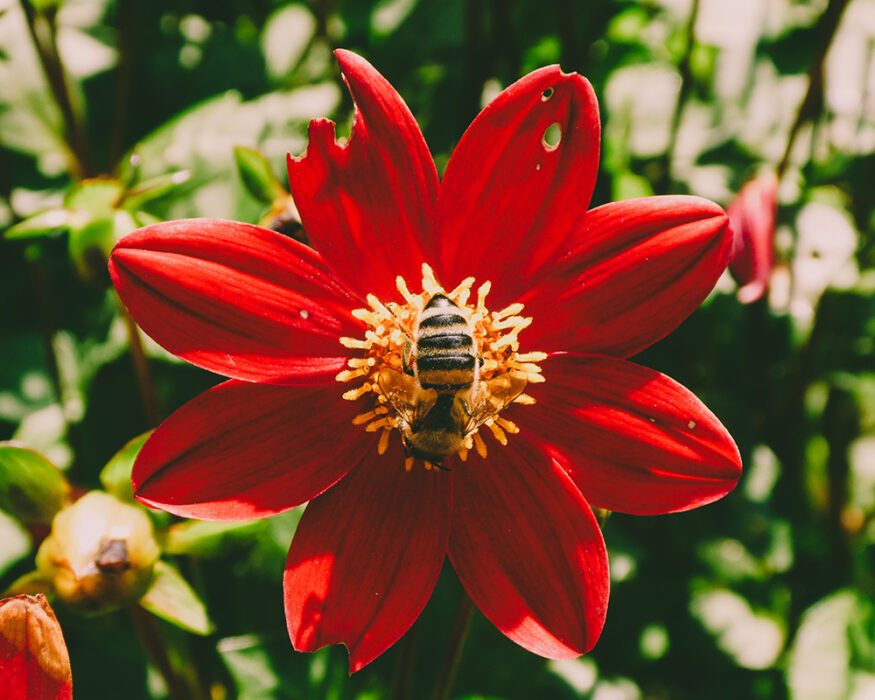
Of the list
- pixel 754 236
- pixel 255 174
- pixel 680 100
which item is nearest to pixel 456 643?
pixel 255 174

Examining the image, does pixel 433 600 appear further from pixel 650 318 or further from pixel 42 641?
pixel 42 641

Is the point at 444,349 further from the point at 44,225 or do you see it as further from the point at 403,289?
the point at 44,225

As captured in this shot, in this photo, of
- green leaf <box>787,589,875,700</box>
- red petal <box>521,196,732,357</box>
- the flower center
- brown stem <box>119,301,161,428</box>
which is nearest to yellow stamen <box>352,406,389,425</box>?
the flower center

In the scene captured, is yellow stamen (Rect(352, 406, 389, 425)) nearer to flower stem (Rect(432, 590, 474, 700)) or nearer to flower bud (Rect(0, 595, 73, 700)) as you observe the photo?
flower stem (Rect(432, 590, 474, 700))

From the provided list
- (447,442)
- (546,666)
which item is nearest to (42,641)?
(447,442)

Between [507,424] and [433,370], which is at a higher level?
[433,370]

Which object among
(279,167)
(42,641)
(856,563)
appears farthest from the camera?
(856,563)

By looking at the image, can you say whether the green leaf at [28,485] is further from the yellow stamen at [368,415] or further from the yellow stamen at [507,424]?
the yellow stamen at [507,424]
